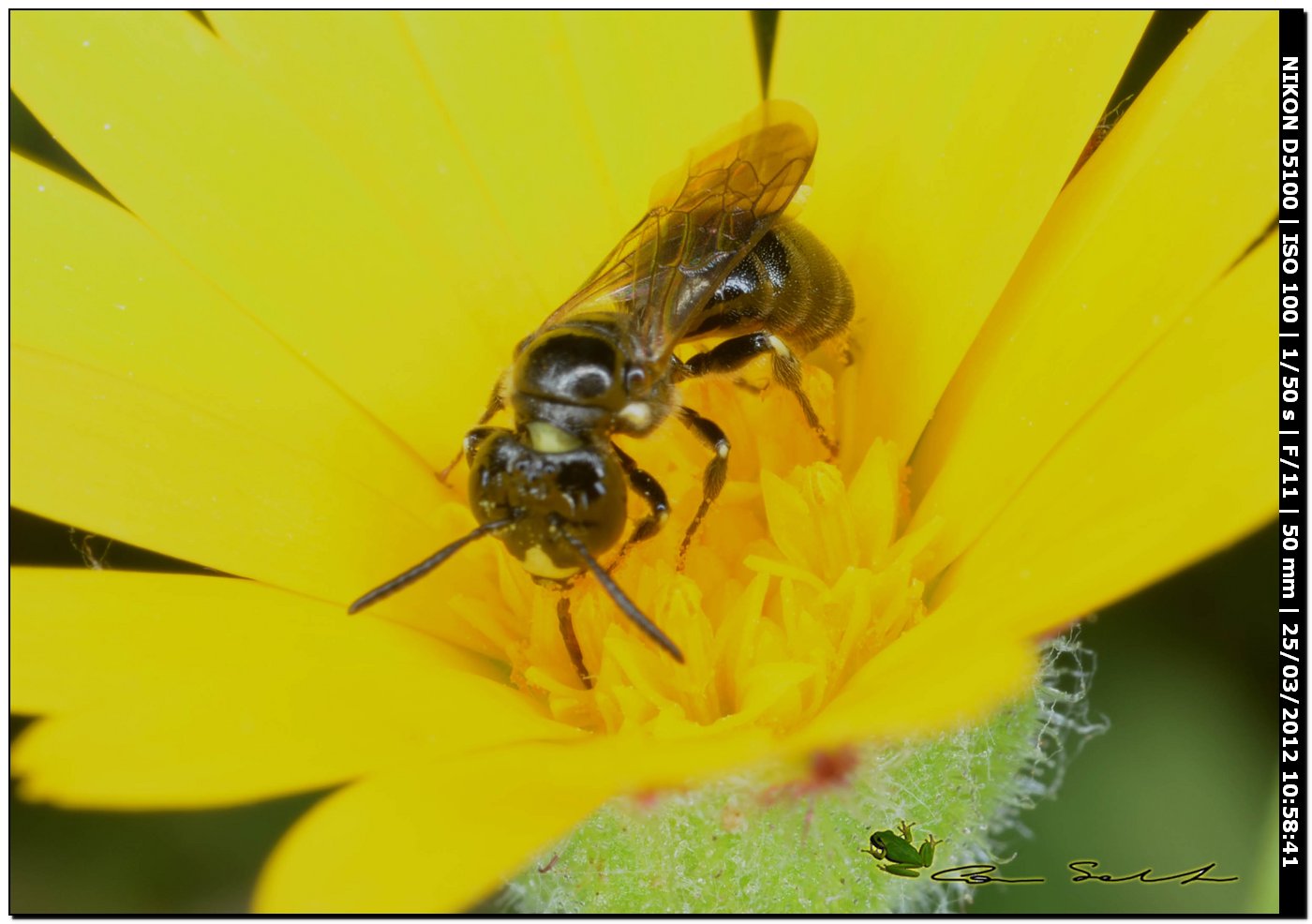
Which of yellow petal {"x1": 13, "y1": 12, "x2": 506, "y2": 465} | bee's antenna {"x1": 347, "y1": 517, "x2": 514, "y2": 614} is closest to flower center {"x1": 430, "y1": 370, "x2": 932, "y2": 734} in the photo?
bee's antenna {"x1": 347, "y1": 517, "x2": 514, "y2": 614}

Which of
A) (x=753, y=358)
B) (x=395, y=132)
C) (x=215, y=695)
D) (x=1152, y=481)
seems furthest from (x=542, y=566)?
(x=395, y=132)

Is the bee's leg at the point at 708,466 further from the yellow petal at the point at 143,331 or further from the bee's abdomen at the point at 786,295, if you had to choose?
the yellow petal at the point at 143,331

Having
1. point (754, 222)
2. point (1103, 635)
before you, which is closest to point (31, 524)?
point (754, 222)

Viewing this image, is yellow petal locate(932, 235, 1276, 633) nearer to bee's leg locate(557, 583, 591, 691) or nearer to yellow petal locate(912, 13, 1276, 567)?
yellow petal locate(912, 13, 1276, 567)

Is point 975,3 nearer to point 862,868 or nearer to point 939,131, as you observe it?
point 939,131
